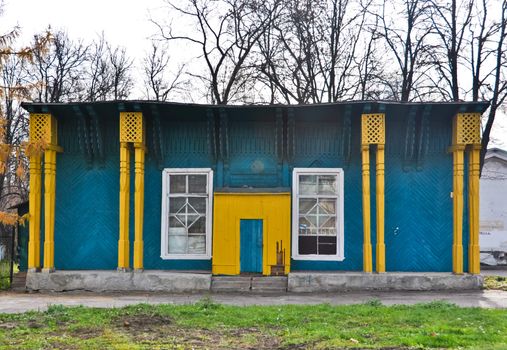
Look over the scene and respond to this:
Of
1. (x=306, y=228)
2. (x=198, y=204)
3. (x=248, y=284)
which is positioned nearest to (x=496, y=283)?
(x=306, y=228)

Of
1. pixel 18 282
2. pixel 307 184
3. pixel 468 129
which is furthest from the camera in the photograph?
pixel 307 184

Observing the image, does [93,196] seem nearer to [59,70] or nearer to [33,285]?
[33,285]

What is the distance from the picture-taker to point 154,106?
1527cm

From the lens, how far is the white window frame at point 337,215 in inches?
627

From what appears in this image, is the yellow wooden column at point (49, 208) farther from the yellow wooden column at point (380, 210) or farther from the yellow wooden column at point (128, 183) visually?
the yellow wooden column at point (380, 210)

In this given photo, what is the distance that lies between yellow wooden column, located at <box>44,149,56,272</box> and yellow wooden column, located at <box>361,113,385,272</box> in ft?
27.3

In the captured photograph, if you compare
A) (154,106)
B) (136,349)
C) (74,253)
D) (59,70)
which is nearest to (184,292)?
(74,253)

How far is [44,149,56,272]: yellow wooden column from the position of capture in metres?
15.4

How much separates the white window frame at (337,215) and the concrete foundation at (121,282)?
2.65 m

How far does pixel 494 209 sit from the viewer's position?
23859 millimetres

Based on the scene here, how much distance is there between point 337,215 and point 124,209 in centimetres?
579

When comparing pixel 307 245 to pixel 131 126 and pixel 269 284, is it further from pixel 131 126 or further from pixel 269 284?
pixel 131 126

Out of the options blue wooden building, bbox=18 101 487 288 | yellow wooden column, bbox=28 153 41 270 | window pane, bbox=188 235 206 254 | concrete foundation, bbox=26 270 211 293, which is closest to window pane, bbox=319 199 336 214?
blue wooden building, bbox=18 101 487 288

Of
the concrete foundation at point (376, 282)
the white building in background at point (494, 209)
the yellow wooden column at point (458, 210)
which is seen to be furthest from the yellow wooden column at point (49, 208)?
the white building in background at point (494, 209)
